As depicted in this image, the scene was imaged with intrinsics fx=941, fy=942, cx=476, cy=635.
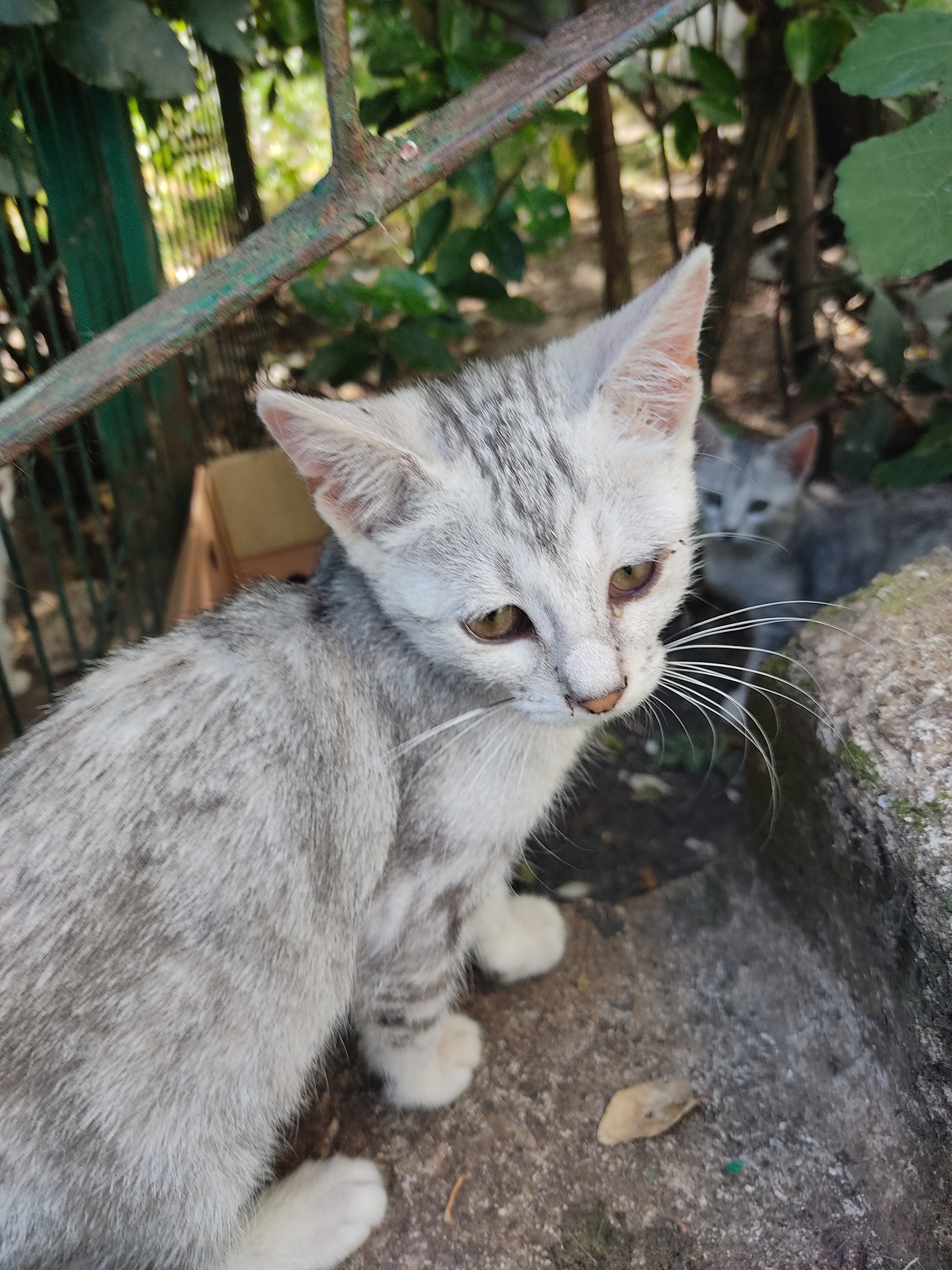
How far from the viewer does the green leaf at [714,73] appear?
7.54 ft

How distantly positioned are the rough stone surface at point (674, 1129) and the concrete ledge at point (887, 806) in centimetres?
11

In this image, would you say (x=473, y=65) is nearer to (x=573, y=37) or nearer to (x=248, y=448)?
(x=573, y=37)

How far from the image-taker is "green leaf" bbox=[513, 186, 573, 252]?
8.46 feet

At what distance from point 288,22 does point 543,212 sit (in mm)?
791

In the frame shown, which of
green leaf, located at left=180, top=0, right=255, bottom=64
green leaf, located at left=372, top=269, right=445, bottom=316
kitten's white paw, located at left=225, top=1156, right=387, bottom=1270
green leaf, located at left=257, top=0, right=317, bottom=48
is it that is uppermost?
green leaf, located at left=257, top=0, right=317, bottom=48

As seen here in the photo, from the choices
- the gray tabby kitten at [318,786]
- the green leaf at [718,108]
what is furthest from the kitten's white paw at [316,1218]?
the green leaf at [718,108]

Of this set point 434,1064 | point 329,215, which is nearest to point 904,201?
point 329,215

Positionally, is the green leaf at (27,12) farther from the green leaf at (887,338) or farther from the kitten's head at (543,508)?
the green leaf at (887,338)

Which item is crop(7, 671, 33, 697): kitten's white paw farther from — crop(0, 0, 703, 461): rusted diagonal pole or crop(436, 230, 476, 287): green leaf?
crop(0, 0, 703, 461): rusted diagonal pole

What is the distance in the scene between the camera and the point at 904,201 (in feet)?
4.12

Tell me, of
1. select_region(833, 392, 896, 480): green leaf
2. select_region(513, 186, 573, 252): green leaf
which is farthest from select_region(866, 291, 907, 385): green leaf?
select_region(513, 186, 573, 252): green leaf

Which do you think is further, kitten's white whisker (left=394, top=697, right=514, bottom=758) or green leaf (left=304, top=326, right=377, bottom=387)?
green leaf (left=304, top=326, right=377, bottom=387)

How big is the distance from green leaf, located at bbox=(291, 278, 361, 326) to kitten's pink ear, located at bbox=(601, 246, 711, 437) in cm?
114

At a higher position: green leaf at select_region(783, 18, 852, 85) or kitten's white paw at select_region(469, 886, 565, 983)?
green leaf at select_region(783, 18, 852, 85)
